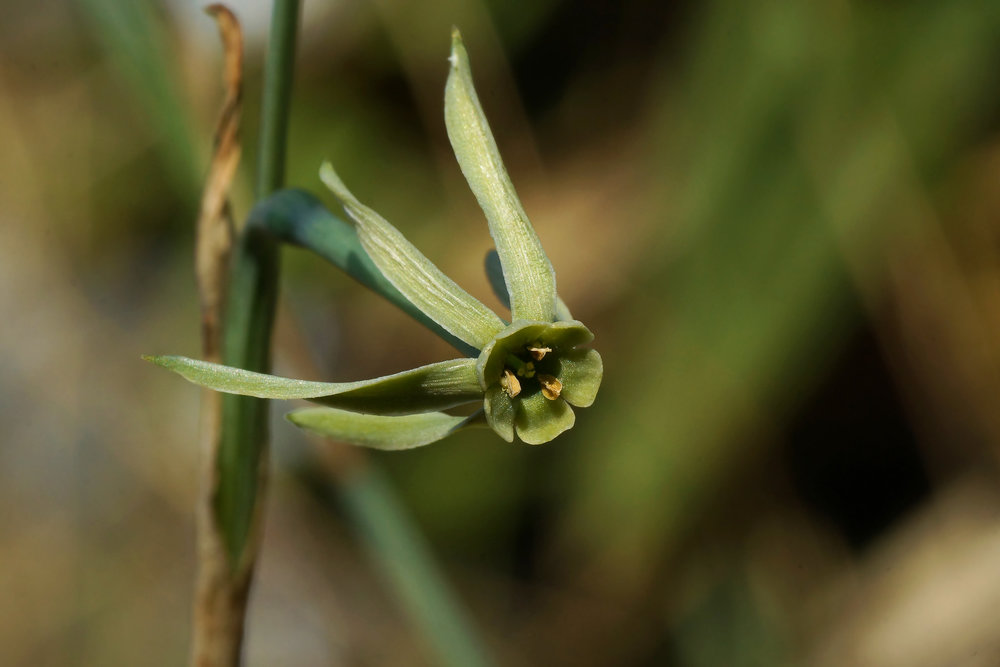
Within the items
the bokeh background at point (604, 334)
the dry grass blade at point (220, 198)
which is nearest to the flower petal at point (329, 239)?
the dry grass blade at point (220, 198)

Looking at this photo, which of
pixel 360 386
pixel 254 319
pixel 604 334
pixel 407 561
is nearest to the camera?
pixel 360 386

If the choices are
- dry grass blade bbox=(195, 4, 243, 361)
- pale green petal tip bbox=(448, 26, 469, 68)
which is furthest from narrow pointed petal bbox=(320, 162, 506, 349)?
dry grass blade bbox=(195, 4, 243, 361)

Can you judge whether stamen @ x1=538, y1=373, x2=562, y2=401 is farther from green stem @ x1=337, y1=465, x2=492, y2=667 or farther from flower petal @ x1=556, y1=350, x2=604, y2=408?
green stem @ x1=337, y1=465, x2=492, y2=667

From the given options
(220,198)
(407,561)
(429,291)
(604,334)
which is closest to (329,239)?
(429,291)

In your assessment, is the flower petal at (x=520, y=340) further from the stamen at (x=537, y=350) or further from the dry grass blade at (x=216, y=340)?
the dry grass blade at (x=216, y=340)

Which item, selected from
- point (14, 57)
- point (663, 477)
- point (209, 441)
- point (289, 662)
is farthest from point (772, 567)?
point (14, 57)

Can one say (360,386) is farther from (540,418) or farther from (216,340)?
(216,340)
